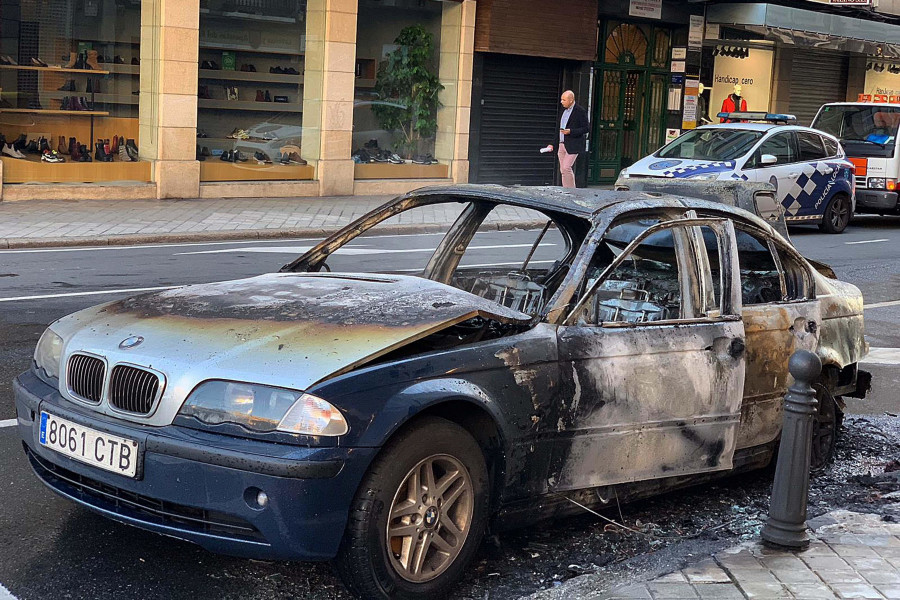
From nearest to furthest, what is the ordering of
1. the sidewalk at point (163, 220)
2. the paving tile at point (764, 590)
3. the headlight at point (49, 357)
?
the paving tile at point (764, 590), the headlight at point (49, 357), the sidewalk at point (163, 220)

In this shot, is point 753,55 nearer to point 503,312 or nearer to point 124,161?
point 124,161

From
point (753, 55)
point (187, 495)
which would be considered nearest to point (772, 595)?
A: point (187, 495)

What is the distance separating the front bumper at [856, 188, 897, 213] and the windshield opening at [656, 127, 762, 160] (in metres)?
4.02

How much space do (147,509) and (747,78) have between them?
27377mm

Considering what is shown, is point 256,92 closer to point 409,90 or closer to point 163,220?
point 409,90

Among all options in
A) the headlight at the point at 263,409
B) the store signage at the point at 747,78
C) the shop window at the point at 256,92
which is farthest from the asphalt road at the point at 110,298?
the store signage at the point at 747,78

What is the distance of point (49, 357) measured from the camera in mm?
4496

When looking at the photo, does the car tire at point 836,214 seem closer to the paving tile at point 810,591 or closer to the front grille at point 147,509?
the paving tile at point 810,591

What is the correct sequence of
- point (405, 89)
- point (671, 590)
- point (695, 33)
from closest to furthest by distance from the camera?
point (671, 590)
point (405, 89)
point (695, 33)

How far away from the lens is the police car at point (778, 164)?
17.1 m

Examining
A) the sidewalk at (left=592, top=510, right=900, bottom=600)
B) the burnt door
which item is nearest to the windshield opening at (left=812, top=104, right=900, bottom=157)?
the burnt door

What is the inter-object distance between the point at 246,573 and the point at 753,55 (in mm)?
27171

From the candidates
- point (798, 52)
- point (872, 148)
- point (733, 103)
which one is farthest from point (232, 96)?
point (798, 52)

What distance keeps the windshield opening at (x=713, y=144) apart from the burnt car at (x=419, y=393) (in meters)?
12.1
